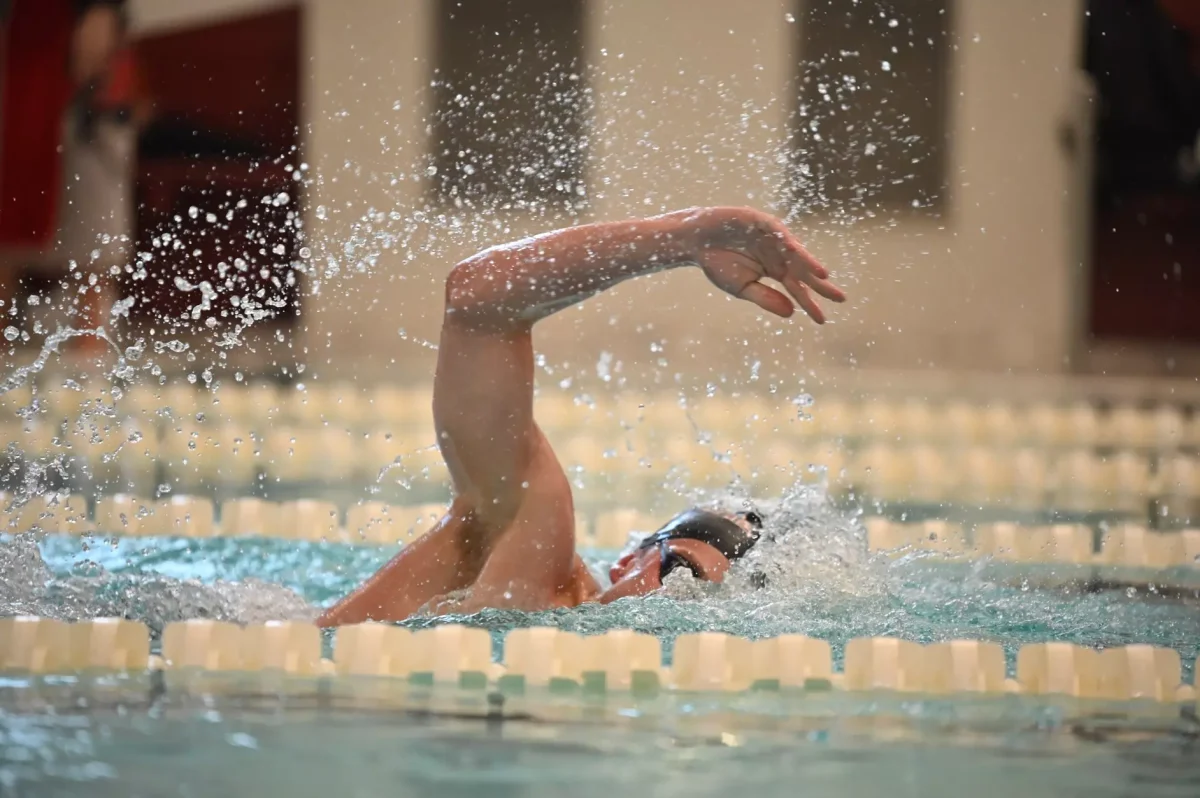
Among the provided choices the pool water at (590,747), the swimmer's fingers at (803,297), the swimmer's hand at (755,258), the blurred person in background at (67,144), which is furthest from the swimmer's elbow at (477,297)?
the blurred person in background at (67,144)

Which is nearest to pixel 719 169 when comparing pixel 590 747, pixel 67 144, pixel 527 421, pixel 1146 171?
pixel 1146 171

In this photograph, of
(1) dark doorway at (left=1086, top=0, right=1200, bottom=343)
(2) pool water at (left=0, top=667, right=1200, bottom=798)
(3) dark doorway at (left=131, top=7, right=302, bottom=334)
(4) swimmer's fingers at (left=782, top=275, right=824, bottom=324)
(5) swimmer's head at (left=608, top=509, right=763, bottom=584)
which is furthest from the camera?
(3) dark doorway at (left=131, top=7, right=302, bottom=334)

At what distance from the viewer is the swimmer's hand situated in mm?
1980

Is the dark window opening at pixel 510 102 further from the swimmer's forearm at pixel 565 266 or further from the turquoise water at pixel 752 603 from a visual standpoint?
the swimmer's forearm at pixel 565 266

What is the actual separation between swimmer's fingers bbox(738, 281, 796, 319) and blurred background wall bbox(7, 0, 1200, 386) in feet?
16.1

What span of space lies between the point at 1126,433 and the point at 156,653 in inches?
155

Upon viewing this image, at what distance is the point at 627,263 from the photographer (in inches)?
81.5

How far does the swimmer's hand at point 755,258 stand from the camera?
1.98 meters

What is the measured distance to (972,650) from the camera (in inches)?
82.0

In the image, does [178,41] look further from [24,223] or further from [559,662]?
[559,662]

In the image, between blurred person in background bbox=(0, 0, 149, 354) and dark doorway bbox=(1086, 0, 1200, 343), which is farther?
dark doorway bbox=(1086, 0, 1200, 343)

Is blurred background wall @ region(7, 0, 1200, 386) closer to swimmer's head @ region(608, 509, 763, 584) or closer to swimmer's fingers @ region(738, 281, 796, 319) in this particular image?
swimmer's head @ region(608, 509, 763, 584)

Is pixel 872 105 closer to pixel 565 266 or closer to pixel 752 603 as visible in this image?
pixel 752 603

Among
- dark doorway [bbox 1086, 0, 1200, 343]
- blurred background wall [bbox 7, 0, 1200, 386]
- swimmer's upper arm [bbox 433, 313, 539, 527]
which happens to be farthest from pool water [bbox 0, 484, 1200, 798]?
dark doorway [bbox 1086, 0, 1200, 343]
